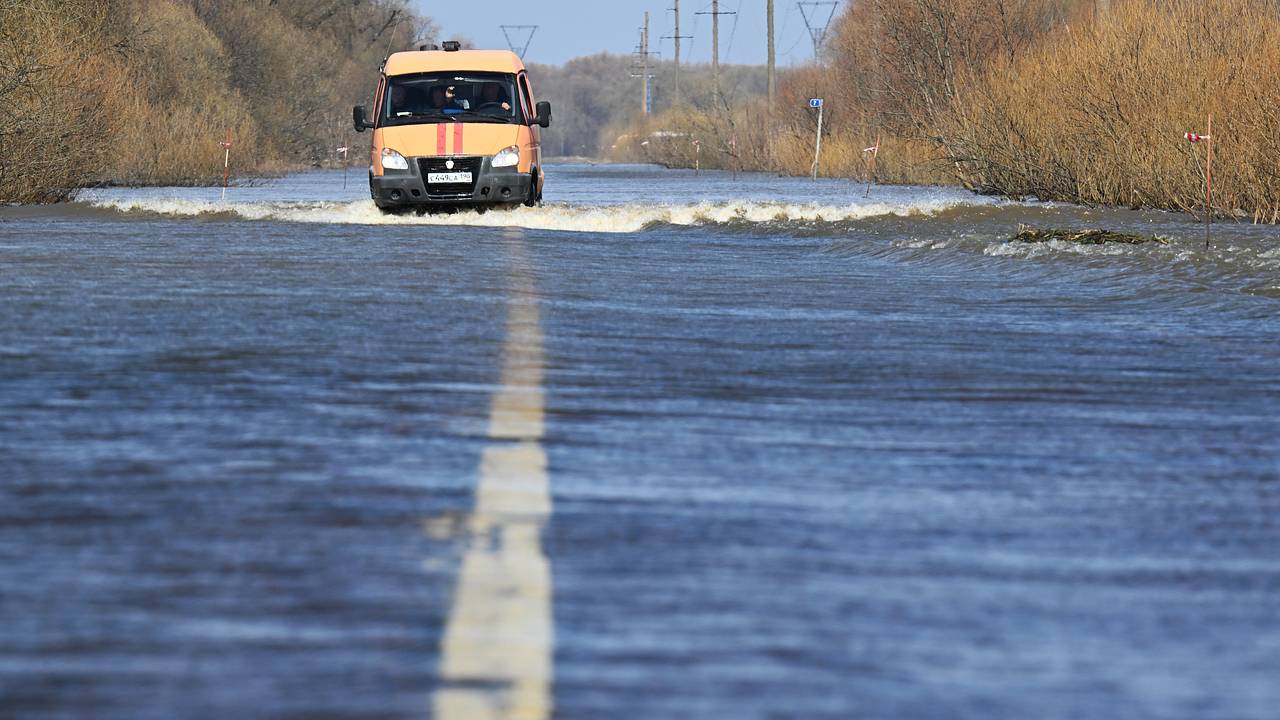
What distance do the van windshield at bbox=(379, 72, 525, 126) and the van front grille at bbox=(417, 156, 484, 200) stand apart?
51 cm

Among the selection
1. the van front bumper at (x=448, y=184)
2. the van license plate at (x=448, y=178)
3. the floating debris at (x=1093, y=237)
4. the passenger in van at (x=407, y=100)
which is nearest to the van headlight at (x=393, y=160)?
the van front bumper at (x=448, y=184)

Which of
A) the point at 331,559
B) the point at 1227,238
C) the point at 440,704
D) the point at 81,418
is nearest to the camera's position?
the point at 440,704

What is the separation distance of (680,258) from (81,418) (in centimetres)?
1264

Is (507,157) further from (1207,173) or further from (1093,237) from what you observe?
(1207,173)

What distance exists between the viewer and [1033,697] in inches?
144

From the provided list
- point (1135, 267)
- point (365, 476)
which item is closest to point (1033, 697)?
point (365, 476)

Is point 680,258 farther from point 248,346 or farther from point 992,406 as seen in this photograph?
point 992,406

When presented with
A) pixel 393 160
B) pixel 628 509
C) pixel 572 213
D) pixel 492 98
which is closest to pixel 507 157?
pixel 492 98

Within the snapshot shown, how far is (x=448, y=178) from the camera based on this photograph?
27.5 m

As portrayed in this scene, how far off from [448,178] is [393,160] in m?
0.73

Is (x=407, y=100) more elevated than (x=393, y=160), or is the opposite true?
(x=407, y=100)

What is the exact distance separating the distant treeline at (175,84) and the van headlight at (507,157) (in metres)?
8.02

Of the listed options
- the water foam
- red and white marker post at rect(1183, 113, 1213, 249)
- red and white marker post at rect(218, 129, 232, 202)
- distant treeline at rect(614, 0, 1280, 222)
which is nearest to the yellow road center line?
red and white marker post at rect(1183, 113, 1213, 249)

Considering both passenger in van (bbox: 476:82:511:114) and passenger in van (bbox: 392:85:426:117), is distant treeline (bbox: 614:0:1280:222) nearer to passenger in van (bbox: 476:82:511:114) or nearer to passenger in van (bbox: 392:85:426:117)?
A: passenger in van (bbox: 476:82:511:114)
